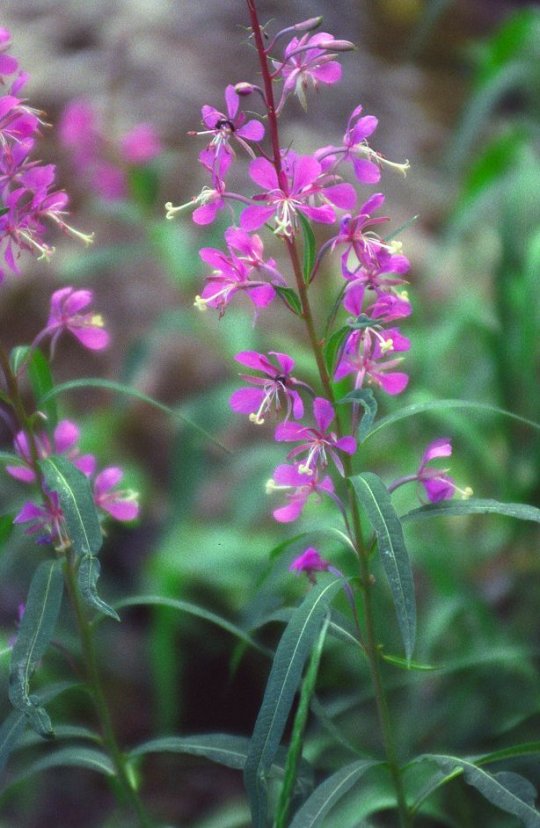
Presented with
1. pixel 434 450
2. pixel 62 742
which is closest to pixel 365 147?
pixel 434 450

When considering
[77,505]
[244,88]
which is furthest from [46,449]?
[244,88]

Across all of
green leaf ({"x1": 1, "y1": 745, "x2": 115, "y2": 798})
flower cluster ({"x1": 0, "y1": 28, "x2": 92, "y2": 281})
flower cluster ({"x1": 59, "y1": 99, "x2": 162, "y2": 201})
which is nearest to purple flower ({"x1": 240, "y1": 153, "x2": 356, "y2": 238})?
flower cluster ({"x1": 0, "y1": 28, "x2": 92, "y2": 281})

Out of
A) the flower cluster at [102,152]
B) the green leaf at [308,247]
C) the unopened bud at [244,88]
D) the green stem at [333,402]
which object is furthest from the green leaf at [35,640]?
the flower cluster at [102,152]

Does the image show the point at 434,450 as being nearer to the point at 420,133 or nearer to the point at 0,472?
the point at 0,472

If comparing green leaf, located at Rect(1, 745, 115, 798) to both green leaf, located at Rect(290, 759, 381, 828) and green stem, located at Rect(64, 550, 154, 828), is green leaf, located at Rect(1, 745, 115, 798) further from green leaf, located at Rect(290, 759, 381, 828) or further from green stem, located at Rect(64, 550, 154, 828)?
green leaf, located at Rect(290, 759, 381, 828)

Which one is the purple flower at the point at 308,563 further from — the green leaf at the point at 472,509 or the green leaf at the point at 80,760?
the green leaf at the point at 80,760

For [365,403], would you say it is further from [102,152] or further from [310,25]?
[102,152]
